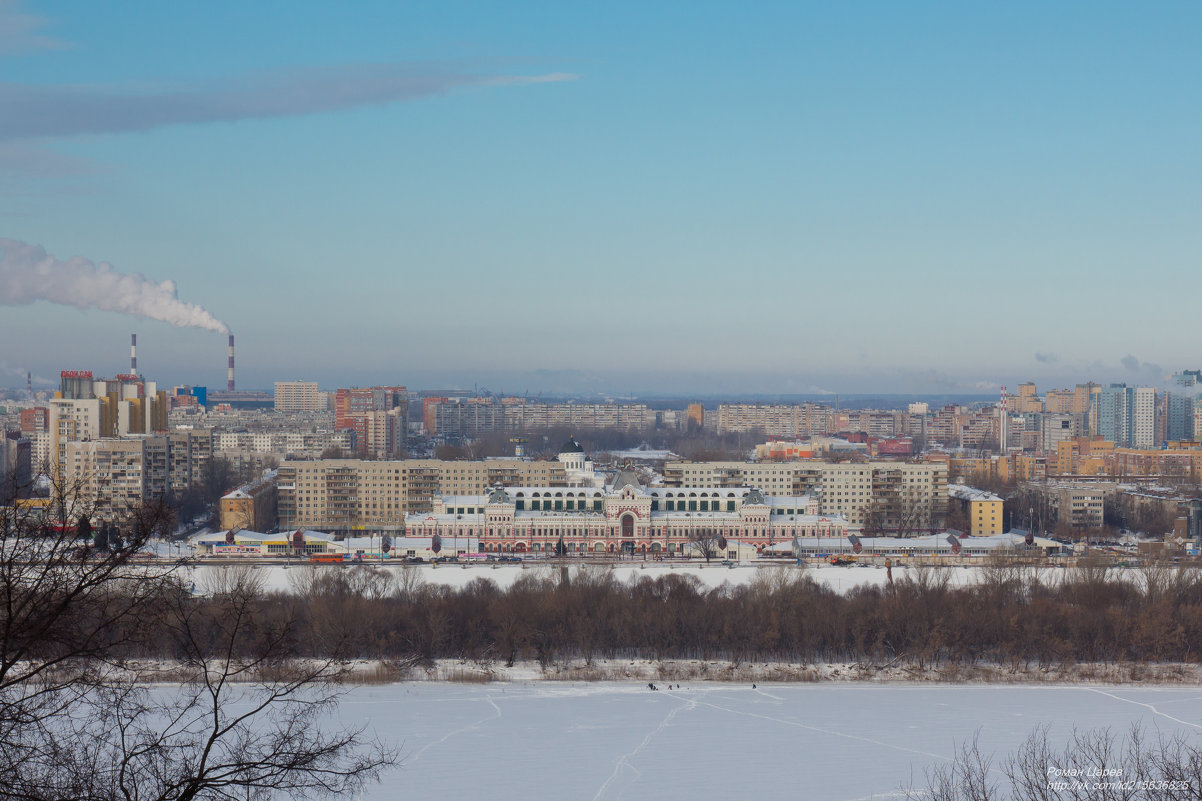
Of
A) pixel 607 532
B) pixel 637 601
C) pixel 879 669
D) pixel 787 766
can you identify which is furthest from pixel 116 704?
pixel 607 532

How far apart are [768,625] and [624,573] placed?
791 cm

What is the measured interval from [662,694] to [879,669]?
3.40m

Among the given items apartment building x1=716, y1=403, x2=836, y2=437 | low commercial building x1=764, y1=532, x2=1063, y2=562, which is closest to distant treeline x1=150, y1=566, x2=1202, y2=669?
low commercial building x1=764, y1=532, x2=1063, y2=562

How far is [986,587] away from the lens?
20.1m

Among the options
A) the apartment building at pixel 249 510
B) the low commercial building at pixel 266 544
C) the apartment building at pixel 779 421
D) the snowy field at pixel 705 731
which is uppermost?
the apartment building at pixel 779 421

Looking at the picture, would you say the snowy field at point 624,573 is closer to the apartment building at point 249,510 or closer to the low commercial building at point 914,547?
the low commercial building at point 914,547

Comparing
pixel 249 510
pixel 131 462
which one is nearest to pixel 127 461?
pixel 131 462

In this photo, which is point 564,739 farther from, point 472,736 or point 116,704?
point 116,704

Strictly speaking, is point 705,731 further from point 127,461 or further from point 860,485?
point 127,461

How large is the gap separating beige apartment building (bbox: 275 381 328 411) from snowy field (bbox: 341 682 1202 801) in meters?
87.1

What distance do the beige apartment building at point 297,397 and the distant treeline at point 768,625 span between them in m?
82.0

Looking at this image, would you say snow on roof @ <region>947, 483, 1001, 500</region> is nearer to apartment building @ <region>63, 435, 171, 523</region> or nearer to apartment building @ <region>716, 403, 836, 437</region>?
apartment building @ <region>63, 435, 171, 523</region>

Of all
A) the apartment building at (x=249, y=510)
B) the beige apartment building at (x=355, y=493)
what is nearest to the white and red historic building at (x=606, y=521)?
the beige apartment building at (x=355, y=493)

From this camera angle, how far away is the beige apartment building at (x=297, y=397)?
327ft
